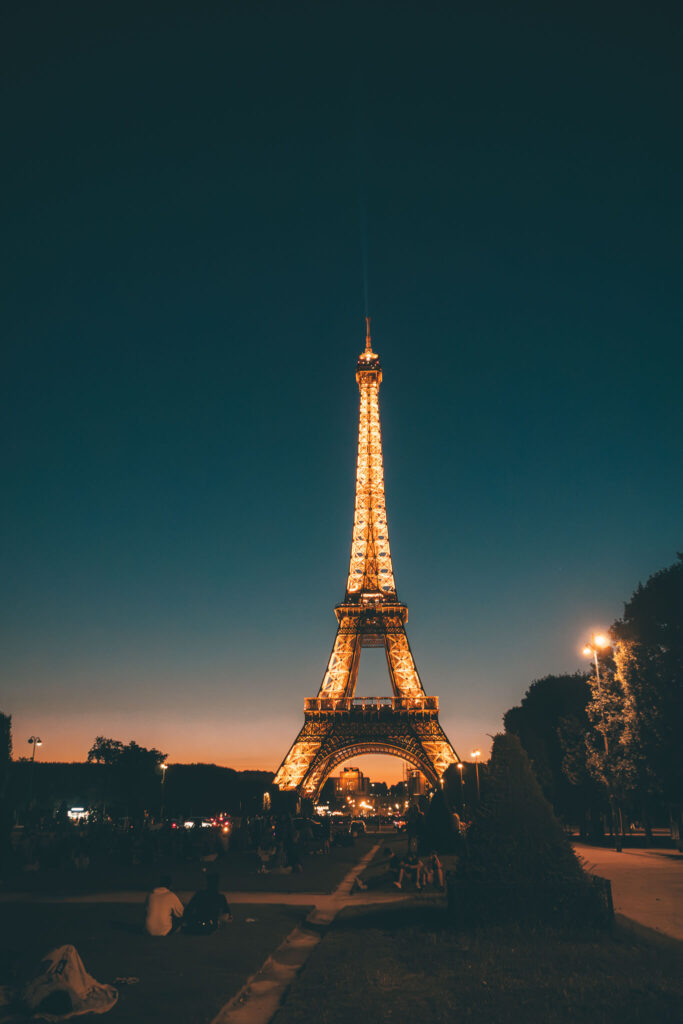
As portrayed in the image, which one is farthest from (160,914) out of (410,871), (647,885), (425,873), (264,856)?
(264,856)

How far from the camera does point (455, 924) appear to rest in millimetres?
12820

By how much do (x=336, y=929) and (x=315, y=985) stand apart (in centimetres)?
483

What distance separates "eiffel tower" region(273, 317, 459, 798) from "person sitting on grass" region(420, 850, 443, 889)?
3648cm

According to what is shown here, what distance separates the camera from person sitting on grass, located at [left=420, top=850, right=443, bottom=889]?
778 inches

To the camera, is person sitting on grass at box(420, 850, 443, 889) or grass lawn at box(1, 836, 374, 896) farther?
grass lawn at box(1, 836, 374, 896)

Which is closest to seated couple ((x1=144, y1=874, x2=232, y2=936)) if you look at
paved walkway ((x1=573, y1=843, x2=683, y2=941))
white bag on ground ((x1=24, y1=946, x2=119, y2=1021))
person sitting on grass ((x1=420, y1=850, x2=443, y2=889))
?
white bag on ground ((x1=24, y1=946, x2=119, y2=1021))

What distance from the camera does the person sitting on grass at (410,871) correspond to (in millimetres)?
19719

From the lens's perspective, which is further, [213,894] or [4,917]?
[4,917]

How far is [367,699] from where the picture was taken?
205 feet

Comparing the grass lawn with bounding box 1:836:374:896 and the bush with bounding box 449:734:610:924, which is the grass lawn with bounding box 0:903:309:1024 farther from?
the grass lawn with bounding box 1:836:374:896

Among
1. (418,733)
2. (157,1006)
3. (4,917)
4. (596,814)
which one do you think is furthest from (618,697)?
(157,1006)

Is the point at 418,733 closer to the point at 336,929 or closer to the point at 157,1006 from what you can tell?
the point at 336,929

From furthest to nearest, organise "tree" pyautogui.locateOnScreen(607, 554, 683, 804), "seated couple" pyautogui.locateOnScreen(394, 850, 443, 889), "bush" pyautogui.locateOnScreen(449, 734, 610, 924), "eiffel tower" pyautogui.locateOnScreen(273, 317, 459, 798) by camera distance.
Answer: "eiffel tower" pyautogui.locateOnScreen(273, 317, 459, 798) < "tree" pyautogui.locateOnScreen(607, 554, 683, 804) < "seated couple" pyautogui.locateOnScreen(394, 850, 443, 889) < "bush" pyautogui.locateOnScreen(449, 734, 610, 924)

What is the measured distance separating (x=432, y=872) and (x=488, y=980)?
11.4 meters
